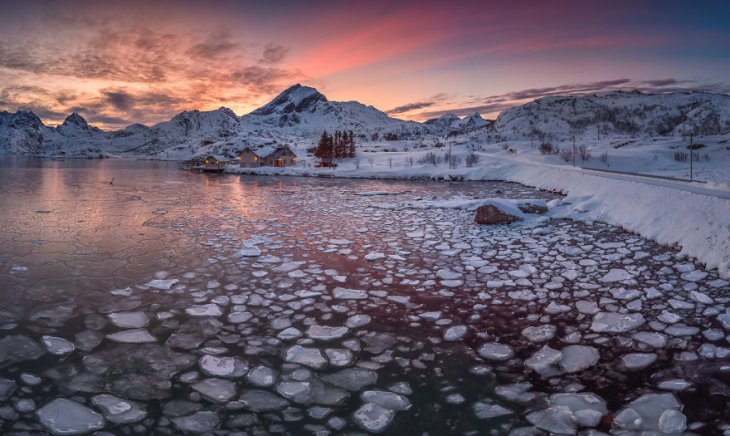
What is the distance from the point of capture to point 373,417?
10.7 feet

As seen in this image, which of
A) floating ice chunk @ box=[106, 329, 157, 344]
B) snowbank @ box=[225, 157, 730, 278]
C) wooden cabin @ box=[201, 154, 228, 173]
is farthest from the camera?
wooden cabin @ box=[201, 154, 228, 173]

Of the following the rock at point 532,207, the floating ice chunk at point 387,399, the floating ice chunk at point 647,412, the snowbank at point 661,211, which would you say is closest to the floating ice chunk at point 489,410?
the floating ice chunk at point 387,399

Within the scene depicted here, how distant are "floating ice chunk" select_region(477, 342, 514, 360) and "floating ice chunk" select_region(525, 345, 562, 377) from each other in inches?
8.5

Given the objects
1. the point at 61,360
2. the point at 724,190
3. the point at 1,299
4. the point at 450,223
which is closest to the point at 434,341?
the point at 61,360

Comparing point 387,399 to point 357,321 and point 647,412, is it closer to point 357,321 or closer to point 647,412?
point 357,321

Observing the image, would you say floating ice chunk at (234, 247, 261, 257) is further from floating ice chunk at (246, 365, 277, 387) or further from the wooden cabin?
the wooden cabin

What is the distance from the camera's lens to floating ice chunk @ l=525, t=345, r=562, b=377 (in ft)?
13.0

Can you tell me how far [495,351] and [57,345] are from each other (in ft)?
15.1

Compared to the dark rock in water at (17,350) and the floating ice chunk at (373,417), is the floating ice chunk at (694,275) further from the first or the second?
the dark rock in water at (17,350)

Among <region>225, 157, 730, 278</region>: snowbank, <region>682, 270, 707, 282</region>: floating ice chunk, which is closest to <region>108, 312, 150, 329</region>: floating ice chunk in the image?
<region>682, 270, 707, 282</region>: floating ice chunk

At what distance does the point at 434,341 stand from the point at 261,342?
188 centimetres

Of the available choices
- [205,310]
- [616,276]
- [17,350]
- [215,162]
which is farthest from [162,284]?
[215,162]

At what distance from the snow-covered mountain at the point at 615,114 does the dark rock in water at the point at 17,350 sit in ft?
368

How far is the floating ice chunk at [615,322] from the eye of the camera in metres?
4.80
